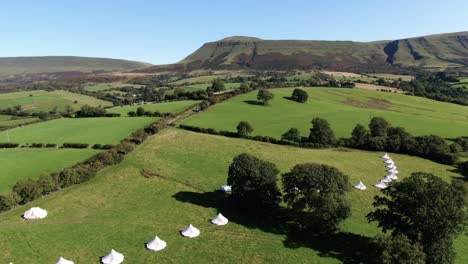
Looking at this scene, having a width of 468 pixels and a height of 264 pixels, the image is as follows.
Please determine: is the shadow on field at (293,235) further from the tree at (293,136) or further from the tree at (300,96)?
the tree at (300,96)

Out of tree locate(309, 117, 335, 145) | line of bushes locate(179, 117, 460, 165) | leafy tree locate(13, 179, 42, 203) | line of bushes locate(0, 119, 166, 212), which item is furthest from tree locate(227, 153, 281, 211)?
tree locate(309, 117, 335, 145)

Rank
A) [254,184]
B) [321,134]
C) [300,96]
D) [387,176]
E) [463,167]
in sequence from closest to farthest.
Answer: [254,184]
[387,176]
[463,167]
[321,134]
[300,96]

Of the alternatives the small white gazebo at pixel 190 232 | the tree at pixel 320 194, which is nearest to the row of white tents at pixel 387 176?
the tree at pixel 320 194

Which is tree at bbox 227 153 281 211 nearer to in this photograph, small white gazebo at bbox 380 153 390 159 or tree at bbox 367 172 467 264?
tree at bbox 367 172 467 264

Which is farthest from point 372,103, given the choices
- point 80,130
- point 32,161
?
point 32,161

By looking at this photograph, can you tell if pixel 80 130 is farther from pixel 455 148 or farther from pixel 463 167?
pixel 455 148

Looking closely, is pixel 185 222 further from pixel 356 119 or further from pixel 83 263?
pixel 356 119
